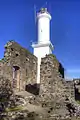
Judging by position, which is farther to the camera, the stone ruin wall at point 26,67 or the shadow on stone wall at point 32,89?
the shadow on stone wall at point 32,89

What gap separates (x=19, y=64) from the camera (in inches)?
925

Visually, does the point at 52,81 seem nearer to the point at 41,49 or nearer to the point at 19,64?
the point at 19,64

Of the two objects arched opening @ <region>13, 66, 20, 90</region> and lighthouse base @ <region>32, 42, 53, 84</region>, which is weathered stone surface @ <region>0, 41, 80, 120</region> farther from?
lighthouse base @ <region>32, 42, 53, 84</region>

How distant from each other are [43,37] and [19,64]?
580 inches

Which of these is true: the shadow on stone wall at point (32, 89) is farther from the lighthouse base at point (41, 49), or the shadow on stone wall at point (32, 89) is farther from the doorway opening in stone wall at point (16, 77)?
the lighthouse base at point (41, 49)

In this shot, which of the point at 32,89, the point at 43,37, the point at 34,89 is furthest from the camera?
the point at 43,37

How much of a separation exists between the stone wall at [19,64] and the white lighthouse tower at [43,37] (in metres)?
9.35

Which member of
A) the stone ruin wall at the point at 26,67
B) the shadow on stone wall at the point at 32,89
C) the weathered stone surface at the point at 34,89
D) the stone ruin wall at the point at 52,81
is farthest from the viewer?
the shadow on stone wall at the point at 32,89

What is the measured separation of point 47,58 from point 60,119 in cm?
670

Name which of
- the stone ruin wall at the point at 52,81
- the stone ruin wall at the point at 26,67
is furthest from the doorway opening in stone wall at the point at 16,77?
the stone ruin wall at the point at 52,81

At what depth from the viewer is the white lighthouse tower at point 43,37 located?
36.7 meters

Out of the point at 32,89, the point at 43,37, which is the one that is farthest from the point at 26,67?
the point at 43,37

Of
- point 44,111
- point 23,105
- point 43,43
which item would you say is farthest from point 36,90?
point 43,43

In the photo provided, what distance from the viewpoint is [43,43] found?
3706 cm
